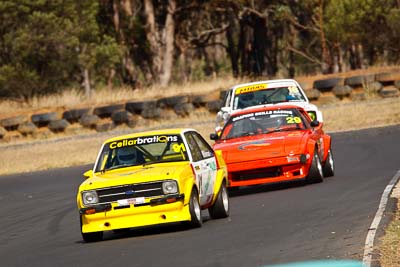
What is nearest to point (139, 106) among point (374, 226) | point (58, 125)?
point (58, 125)

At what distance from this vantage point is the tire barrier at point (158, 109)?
3644 cm

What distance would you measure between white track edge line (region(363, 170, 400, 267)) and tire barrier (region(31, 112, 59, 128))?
76.4 ft

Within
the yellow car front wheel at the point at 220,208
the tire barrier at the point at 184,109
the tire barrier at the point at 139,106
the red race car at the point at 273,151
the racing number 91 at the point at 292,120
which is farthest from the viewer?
the tire barrier at the point at 139,106

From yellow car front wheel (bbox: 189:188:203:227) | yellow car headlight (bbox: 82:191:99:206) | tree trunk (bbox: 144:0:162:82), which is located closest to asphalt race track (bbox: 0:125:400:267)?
yellow car front wheel (bbox: 189:188:203:227)

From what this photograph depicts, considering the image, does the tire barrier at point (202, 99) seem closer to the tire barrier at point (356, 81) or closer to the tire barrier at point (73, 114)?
the tire barrier at point (73, 114)

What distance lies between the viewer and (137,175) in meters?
12.8

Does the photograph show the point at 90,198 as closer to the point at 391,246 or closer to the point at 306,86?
the point at 391,246

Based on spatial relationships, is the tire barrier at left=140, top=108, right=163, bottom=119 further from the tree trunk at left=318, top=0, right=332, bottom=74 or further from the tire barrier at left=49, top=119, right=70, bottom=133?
the tree trunk at left=318, top=0, right=332, bottom=74

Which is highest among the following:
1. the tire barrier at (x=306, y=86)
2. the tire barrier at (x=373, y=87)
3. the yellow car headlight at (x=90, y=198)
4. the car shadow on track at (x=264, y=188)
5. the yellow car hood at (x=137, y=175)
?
the yellow car hood at (x=137, y=175)

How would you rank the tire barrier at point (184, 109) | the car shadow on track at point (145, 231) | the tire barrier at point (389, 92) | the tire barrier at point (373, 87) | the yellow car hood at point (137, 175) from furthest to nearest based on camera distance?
the tire barrier at point (184, 109), the tire barrier at point (373, 87), the tire barrier at point (389, 92), the car shadow on track at point (145, 231), the yellow car hood at point (137, 175)

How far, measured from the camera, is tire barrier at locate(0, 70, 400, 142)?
3644cm

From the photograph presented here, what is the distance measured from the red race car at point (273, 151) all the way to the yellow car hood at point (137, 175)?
3794 mm

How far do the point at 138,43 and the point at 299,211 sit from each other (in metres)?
46.7

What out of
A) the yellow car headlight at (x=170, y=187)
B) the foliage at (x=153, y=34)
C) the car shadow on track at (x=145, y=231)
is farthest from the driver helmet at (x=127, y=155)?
the foliage at (x=153, y=34)
